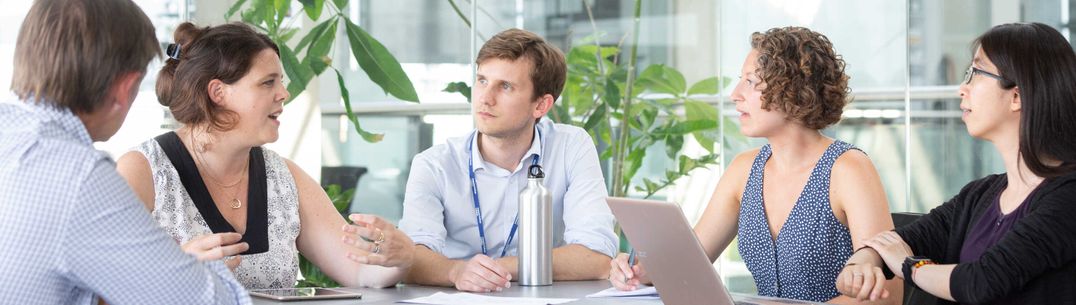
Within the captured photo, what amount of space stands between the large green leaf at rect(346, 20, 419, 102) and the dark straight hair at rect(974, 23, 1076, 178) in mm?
2713

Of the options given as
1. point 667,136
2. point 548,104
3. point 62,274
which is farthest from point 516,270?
point 667,136

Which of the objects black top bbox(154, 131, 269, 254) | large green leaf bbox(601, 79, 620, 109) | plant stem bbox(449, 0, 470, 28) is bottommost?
black top bbox(154, 131, 269, 254)

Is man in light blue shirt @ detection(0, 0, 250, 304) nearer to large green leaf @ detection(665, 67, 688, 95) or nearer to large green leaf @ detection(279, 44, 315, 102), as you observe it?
large green leaf @ detection(279, 44, 315, 102)

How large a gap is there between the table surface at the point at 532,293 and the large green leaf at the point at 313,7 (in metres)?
2.09

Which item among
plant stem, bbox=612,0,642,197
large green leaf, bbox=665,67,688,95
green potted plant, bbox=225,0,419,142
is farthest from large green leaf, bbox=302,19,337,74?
large green leaf, bbox=665,67,688,95

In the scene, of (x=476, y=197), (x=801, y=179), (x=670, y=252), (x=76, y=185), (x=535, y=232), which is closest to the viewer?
(x=76, y=185)

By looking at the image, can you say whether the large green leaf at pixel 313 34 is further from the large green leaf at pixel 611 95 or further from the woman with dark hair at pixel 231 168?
the woman with dark hair at pixel 231 168

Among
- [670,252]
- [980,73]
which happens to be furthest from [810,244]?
[670,252]

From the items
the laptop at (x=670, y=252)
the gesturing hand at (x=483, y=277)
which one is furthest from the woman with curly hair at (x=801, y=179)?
the laptop at (x=670, y=252)

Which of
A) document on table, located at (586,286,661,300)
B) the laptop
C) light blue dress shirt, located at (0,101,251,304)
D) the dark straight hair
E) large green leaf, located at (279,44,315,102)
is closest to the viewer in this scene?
A: light blue dress shirt, located at (0,101,251,304)

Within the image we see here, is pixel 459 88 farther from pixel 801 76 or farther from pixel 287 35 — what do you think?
pixel 801 76

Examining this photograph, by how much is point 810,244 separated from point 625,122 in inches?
94.0

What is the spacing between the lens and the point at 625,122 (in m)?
4.91

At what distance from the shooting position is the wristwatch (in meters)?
2.12
